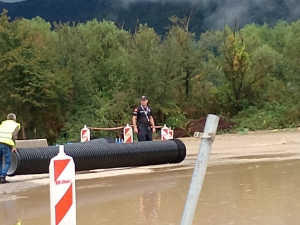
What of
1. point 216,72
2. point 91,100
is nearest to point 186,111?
point 216,72

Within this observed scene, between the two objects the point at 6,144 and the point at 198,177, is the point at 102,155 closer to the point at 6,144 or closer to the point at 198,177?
the point at 6,144

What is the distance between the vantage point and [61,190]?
5.08 m

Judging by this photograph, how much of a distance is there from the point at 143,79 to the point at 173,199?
29.5 metres

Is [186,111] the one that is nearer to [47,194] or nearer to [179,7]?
[47,194]

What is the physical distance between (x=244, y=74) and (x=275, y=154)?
25048mm

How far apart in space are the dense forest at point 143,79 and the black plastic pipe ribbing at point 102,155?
71.8 ft

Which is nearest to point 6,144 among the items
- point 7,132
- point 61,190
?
point 7,132

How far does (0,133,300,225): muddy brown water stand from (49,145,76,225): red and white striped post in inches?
92.2

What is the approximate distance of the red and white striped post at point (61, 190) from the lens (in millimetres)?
5051

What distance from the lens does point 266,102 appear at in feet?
132

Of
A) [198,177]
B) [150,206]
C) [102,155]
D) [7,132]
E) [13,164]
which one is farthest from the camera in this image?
[102,155]

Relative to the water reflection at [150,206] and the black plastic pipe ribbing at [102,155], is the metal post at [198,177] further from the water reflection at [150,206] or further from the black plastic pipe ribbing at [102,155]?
the black plastic pipe ribbing at [102,155]

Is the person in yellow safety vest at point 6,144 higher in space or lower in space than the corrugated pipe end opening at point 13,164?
higher

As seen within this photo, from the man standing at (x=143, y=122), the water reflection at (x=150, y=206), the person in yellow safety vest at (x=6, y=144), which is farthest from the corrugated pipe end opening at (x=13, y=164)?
the man standing at (x=143, y=122)
